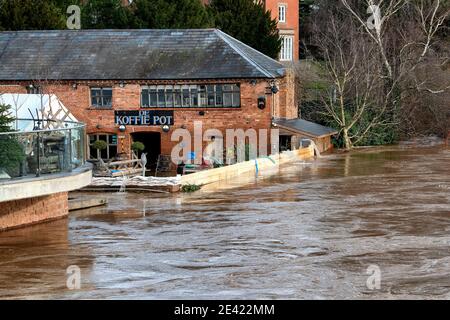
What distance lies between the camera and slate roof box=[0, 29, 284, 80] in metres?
47.0

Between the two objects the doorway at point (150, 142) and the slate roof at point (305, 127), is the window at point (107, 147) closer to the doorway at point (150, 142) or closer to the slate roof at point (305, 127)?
the doorway at point (150, 142)

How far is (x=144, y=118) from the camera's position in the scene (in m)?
47.9

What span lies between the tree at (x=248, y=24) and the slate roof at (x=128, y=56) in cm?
1165

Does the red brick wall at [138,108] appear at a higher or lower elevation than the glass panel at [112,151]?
higher

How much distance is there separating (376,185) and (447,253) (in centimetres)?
1465

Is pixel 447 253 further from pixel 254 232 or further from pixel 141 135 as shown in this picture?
pixel 141 135

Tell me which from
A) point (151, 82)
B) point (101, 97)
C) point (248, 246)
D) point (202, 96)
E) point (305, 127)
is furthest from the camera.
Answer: point (305, 127)

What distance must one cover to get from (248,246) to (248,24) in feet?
127

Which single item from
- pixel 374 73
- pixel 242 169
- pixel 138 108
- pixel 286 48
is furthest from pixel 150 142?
pixel 286 48

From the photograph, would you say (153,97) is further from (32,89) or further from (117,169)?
(117,169)

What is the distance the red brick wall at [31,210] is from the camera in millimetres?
25406

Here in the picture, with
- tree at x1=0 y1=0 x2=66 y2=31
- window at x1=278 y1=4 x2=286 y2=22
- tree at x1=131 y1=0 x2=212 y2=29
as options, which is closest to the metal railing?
tree at x1=0 y1=0 x2=66 y2=31

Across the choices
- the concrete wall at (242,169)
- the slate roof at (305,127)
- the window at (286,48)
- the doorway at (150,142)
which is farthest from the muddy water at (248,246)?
the window at (286,48)
